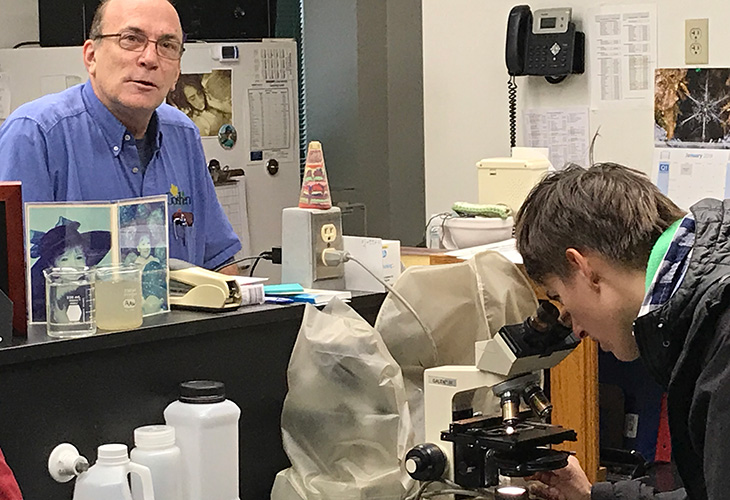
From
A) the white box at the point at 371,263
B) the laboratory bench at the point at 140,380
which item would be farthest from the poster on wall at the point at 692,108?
the laboratory bench at the point at 140,380

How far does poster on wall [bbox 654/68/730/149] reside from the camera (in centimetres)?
332

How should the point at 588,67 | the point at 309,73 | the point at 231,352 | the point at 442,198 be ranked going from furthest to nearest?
the point at 309,73 → the point at 442,198 → the point at 588,67 → the point at 231,352

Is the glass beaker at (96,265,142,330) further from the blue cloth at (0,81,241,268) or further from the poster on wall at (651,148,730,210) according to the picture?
the poster on wall at (651,148,730,210)

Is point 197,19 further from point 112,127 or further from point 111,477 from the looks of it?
point 111,477

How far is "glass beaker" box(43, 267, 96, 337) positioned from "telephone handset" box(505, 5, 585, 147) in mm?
2171

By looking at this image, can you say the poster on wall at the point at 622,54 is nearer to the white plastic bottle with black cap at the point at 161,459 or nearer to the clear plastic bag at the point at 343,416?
the clear plastic bag at the point at 343,416

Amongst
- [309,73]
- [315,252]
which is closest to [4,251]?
[315,252]

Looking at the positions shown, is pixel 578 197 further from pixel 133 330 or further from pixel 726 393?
pixel 133 330

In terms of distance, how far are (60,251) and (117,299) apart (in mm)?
152

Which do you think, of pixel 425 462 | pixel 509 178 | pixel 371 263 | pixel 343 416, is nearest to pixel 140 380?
pixel 343 416

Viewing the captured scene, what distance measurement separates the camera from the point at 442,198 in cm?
400

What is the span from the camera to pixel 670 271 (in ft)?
4.90

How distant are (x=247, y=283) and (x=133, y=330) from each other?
0.33m

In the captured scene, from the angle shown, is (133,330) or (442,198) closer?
(133,330)
